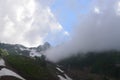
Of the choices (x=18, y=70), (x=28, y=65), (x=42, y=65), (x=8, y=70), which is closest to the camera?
(x=8, y=70)

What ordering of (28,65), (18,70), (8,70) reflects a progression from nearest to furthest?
(8,70)
(18,70)
(28,65)

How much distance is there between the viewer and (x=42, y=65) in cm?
18938

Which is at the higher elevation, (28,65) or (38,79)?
(28,65)

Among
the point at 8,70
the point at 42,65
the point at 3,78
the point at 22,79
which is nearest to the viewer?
the point at 3,78

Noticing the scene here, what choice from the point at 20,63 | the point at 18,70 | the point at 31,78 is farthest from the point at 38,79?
the point at 20,63

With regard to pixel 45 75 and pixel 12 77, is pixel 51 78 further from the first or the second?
pixel 12 77

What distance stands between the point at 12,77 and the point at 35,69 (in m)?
34.5

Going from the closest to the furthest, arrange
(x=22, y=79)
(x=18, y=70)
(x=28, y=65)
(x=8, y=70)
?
(x=22, y=79)
(x=8, y=70)
(x=18, y=70)
(x=28, y=65)

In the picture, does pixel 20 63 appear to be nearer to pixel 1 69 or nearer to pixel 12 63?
pixel 12 63

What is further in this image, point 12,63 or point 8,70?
point 12,63

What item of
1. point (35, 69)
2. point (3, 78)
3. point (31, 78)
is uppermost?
point (35, 69)

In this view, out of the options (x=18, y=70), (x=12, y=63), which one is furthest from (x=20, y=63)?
(x=18, y=70)

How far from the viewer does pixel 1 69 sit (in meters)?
145

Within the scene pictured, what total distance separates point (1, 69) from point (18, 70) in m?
18.4
